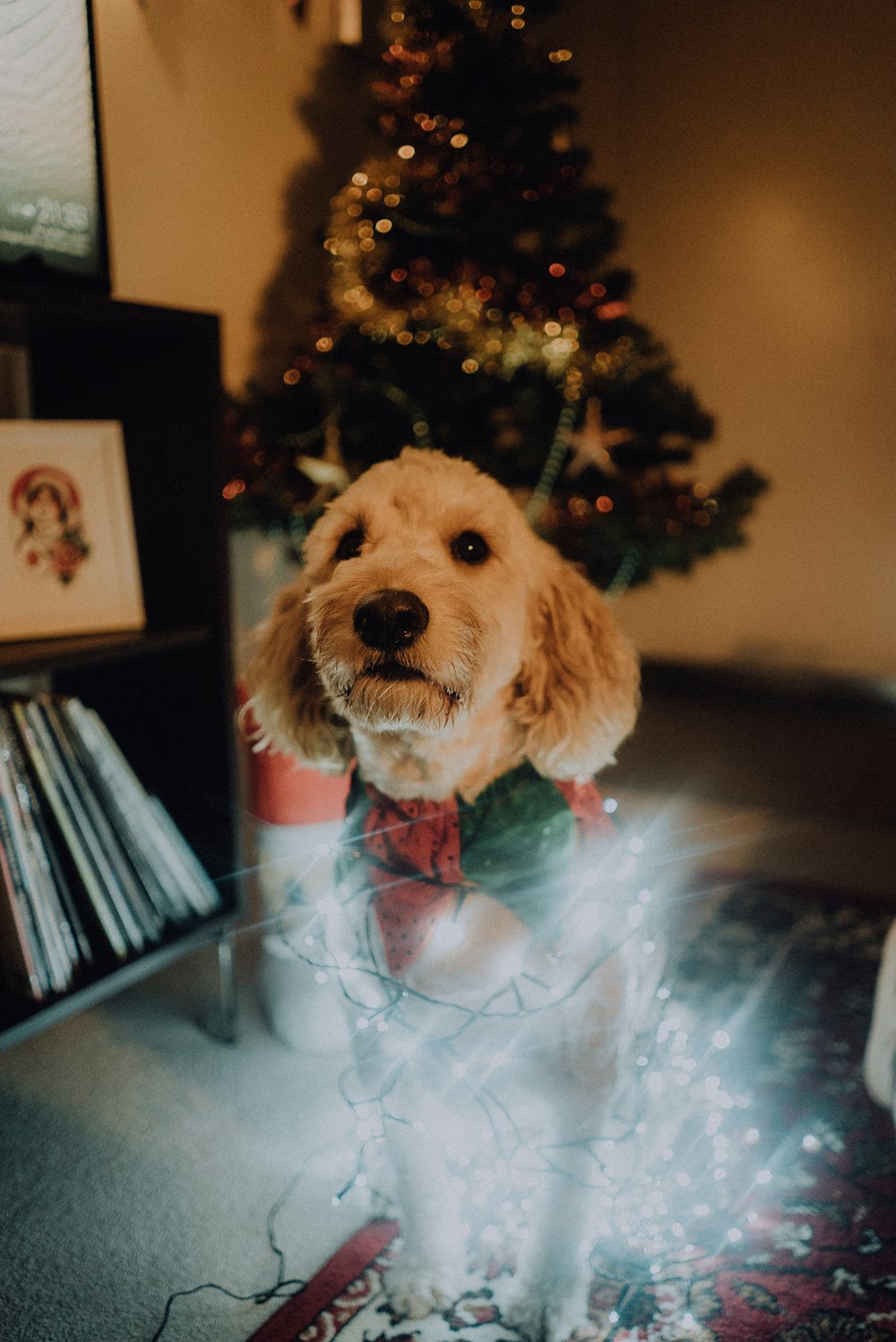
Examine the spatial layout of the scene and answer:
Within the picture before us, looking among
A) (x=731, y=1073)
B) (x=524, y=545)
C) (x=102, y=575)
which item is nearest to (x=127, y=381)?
(x=102, y=575)

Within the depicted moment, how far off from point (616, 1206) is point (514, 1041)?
321 mm

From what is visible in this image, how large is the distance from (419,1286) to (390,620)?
789 mm

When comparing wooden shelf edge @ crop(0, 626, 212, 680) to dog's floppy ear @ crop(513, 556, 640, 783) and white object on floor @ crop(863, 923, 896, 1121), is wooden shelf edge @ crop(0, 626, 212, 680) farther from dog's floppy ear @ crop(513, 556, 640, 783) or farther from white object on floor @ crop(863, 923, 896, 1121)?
white object on floor @ crop(863, 923, 896, 1121)

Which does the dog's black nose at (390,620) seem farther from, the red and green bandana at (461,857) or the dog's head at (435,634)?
the red and green bandana at (461,857)

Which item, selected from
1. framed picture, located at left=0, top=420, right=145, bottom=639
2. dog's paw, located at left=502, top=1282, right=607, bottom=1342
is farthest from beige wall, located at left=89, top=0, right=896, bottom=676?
dog's paw, located at left=502, top=1282, right=607, bottom=1342

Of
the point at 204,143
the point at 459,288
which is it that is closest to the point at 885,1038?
the point at 459,288

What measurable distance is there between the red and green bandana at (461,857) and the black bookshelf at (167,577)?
562 mm

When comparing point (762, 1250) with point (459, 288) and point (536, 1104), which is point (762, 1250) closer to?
point (536, 1104)

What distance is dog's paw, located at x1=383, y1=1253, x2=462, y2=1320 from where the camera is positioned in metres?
1.01

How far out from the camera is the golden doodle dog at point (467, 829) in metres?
0.91

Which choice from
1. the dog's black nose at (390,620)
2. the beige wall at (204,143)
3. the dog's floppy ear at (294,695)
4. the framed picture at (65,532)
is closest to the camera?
the dog's black nose at (390,620)

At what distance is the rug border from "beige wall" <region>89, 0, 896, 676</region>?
1.79 meters

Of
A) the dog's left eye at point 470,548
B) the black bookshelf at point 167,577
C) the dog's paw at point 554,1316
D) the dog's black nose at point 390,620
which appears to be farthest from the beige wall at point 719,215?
the dog's paw at point 554,1316

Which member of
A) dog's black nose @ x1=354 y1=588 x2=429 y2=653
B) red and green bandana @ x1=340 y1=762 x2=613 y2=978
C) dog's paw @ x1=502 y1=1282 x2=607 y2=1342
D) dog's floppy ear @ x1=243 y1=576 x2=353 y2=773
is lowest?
dog's paw @ x1=502 y1=1282 x2=607 y2=1342
